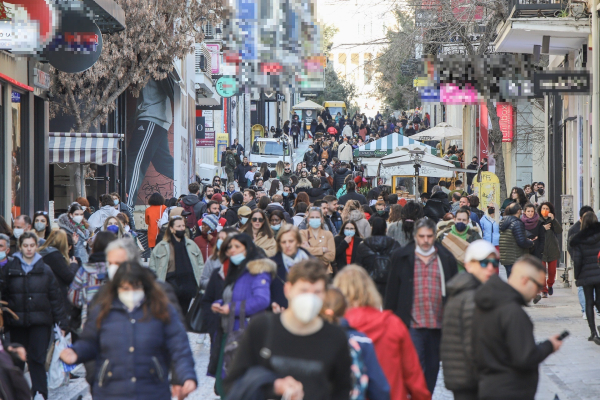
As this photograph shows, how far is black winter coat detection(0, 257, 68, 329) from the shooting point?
8555 millimetres

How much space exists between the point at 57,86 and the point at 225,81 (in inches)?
702

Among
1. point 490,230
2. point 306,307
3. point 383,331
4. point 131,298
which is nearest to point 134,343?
point 131,298

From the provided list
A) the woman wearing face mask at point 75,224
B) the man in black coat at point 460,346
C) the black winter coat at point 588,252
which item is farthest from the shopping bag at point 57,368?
the black winter coat at point 588,252

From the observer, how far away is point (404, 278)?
26.5 feet

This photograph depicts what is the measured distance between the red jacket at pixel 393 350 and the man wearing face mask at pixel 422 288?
7.77ft

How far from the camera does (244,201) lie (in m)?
17.3

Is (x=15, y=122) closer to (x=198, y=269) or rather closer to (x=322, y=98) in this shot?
(x=198, y=269)

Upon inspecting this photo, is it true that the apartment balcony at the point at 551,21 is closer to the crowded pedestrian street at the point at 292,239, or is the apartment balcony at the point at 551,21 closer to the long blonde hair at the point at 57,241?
the crowded pedestrian street at the point at 292,239

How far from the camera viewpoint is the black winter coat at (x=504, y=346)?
519 cm

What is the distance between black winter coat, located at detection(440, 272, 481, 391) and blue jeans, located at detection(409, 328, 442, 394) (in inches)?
86.8

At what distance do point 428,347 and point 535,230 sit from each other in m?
8.44

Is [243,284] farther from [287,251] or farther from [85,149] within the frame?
[85,149]

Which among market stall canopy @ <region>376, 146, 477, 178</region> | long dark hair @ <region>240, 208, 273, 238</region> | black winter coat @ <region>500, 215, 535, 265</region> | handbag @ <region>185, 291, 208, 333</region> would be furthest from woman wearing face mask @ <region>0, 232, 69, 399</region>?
market stall canopy @ <region>376, 146, 477, 178</region>

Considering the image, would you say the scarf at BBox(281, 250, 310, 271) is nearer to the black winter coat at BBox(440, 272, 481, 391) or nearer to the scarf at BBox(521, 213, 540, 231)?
the black winter coat at BBox(440, 272, 481, 391)
